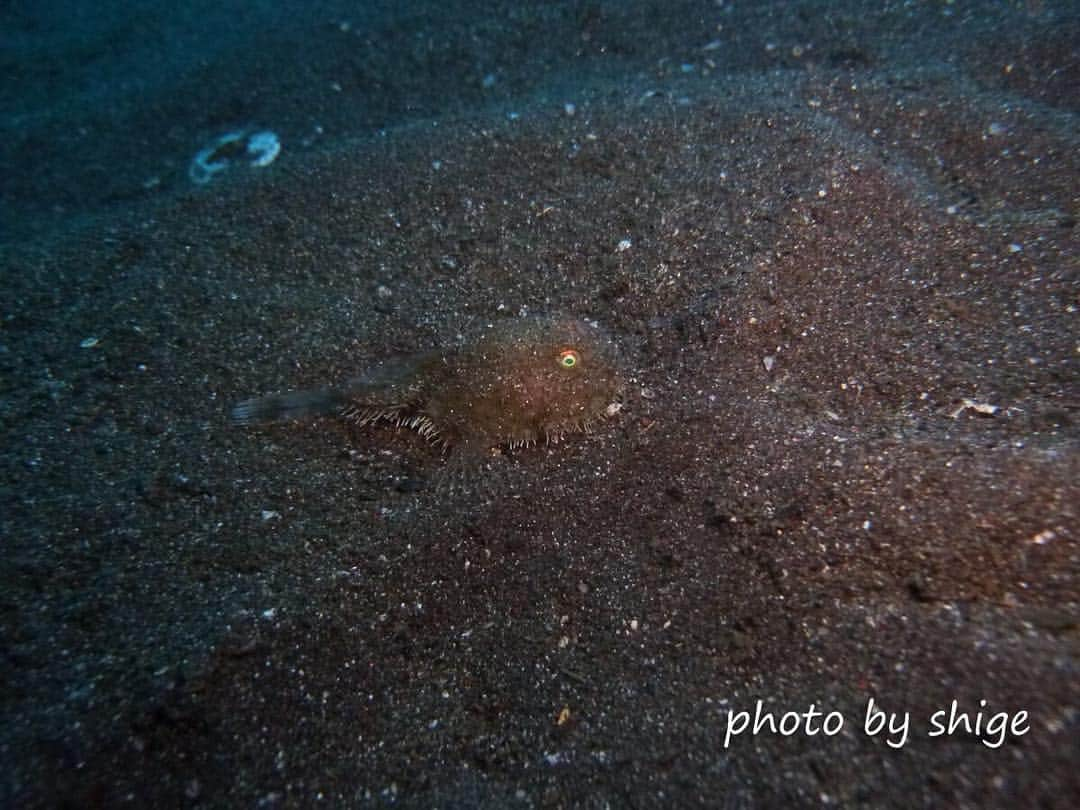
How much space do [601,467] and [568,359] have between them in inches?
26.7

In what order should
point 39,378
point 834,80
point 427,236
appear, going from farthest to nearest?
point 834,80, point 427,236, point 39,378

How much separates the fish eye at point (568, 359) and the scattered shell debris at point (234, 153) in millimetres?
4177

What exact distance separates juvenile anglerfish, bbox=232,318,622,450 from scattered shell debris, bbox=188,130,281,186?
136 inches

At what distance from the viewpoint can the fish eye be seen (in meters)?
3.49

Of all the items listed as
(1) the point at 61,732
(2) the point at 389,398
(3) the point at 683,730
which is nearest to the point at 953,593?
(3) the point at 683,730

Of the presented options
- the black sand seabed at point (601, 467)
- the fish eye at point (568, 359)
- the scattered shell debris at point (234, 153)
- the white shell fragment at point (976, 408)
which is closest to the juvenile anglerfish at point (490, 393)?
the fish eye at point (568, 359)

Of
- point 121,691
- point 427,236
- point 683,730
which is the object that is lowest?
point 683,730

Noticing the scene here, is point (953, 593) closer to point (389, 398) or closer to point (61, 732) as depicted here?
point (389, 398)

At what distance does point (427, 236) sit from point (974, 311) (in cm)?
364

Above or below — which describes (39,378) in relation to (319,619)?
above

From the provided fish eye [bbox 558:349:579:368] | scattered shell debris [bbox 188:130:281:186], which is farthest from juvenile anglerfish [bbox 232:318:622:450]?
scattered shell debris [bbox 188:130:281:186]

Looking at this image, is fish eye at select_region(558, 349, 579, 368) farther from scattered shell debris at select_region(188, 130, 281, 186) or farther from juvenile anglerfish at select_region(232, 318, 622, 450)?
scattered shell debris at select_region(188, 130, 281, 186)

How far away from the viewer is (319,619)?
2.73m

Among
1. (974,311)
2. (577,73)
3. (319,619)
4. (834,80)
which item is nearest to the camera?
(319,619)
